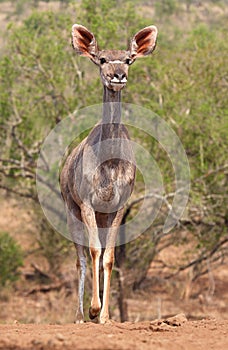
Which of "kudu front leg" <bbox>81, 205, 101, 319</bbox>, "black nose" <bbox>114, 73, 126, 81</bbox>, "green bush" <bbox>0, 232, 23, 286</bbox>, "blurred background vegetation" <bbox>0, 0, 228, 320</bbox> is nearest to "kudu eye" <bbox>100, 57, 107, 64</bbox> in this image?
"black nose" <bbox>114, 73, 126, 81</bbox>

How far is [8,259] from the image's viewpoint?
21953mm

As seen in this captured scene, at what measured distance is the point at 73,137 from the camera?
666 inches

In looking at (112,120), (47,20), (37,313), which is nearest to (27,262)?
(37,313)

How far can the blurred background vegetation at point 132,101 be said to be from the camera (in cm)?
1689

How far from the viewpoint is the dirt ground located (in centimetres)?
546

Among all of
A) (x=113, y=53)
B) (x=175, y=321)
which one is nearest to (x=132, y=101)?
(x=113, y=53)

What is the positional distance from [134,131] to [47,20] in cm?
424

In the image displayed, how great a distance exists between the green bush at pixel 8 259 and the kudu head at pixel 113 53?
12.8 metres

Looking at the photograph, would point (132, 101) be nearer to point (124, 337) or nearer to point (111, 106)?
point (111, 106)

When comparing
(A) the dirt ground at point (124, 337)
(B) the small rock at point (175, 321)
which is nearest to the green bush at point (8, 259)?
(A) the dirt ground at point (124, 337)

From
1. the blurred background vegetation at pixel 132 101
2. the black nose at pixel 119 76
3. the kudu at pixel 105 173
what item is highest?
the blurred background vegetation at pixel 132 101

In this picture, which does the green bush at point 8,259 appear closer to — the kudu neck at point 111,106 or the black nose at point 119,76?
the kudu neck at point 111,106

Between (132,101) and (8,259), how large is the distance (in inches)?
267

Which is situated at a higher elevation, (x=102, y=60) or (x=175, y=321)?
(x=102, y=60)
